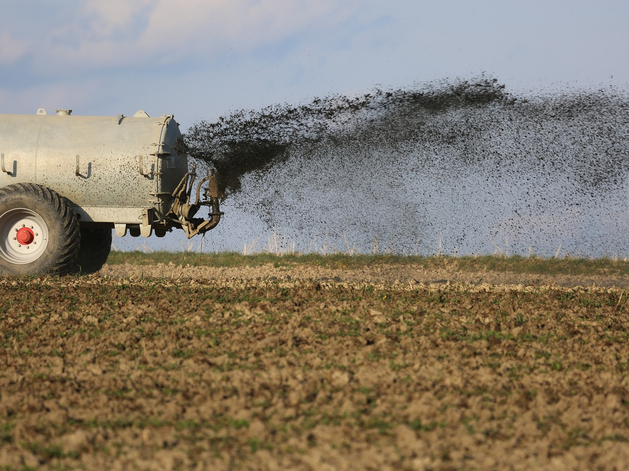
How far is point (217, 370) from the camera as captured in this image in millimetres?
5902

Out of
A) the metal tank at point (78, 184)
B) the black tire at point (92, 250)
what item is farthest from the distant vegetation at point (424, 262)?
the metal tank at point (78, 184)

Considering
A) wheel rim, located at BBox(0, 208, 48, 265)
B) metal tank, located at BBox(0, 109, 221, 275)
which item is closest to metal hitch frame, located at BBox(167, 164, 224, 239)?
metal tank, located at BBox(0, 109, 221, 275)

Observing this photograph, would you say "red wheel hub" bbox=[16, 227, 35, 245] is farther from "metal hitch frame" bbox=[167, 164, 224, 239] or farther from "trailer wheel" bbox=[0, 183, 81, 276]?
"metal hitch frame" bbox=[167, 164, 224, 239]

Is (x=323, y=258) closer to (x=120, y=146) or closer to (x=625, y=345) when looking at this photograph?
(x=120, y=146)

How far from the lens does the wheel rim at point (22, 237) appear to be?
40.4 ft

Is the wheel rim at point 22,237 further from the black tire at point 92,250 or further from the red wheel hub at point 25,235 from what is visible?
the black tire at point 92,250

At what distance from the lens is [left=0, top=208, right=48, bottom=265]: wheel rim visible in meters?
12.3

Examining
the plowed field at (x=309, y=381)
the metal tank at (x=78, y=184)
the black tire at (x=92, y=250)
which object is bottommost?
the plowed field at (x=309, y=381)

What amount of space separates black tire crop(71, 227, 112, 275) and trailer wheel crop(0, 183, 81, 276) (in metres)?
1.70

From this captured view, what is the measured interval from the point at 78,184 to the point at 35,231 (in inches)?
44.2

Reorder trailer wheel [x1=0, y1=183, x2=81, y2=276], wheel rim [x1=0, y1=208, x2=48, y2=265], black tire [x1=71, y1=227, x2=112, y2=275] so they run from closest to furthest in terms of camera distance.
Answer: trailer wheel [x1=0, y1=183, x2=81, y2=276]
wheel rim [x1=0, y1=208, x2=48, y2=265]
black tire [x1=71, y1=227, x2=112, y2=275]

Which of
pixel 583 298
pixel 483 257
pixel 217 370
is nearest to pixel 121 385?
pixel 217 370

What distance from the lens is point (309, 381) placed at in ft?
18.2

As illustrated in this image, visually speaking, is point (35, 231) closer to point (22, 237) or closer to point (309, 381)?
point (22, 237)
